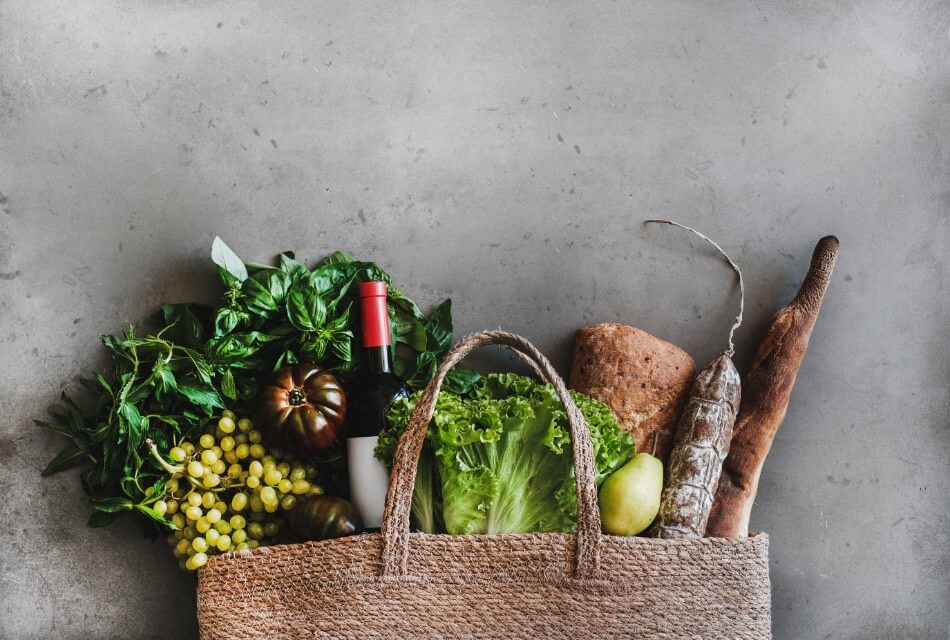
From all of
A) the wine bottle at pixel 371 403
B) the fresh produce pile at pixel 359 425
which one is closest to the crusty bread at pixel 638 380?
the fresh produce pile at pixel 359 425

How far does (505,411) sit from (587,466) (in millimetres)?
214

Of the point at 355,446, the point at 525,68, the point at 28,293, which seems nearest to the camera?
the point at 355,446

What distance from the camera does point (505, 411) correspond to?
1.67 metres

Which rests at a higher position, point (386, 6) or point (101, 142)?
point (386, 6)

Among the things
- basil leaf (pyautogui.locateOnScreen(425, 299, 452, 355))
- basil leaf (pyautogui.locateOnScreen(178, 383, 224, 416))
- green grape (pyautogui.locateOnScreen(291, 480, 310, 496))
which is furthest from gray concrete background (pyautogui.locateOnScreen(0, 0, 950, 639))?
green grape (pyautogui.locateOnScreen(291, 480, 310, 496))

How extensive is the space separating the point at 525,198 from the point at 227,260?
0.78 m

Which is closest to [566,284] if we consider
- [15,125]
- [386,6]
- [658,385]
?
[658,385]

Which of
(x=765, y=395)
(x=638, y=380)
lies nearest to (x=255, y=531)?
(x=638, y=380)

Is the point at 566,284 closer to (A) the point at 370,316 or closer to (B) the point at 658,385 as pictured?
(B) the point at 658,385

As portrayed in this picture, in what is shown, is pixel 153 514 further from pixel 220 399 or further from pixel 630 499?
pixel 630 499

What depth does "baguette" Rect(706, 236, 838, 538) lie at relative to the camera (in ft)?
6.06

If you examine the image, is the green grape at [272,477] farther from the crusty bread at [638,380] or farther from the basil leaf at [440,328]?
the crusty bread at [638,380]

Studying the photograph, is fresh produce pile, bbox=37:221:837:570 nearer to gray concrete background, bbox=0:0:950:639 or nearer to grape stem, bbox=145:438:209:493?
grape stem, bbox=145:438:209:493

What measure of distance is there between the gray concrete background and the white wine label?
0.46m
